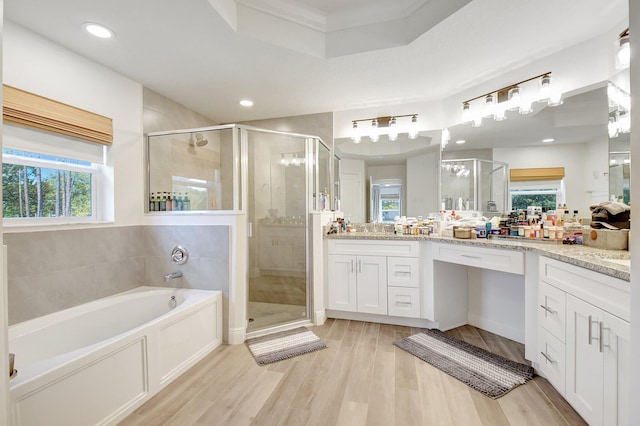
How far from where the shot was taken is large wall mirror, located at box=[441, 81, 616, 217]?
6.68 ft

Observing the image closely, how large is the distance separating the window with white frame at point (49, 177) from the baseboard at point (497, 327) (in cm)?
345

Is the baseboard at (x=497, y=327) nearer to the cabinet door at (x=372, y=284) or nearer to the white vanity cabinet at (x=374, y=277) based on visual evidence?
the white vanity cabinet at (x=374, y=277)

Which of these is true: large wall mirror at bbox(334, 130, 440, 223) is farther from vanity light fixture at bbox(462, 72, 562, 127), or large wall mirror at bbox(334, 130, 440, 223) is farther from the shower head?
the shower head

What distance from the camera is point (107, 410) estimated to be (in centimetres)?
146

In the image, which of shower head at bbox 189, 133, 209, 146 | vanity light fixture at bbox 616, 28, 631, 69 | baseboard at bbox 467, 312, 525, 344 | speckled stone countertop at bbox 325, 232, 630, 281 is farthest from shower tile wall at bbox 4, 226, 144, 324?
vanity light fixture at bbox 616, 28, 631, 69

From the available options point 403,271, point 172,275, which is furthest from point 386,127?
point 172,275

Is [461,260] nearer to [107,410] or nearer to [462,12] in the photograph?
[462,12]

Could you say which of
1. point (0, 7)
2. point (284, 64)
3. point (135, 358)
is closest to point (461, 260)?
point (284, 64)

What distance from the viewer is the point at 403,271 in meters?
2.67

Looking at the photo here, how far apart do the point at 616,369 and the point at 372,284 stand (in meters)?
1.72

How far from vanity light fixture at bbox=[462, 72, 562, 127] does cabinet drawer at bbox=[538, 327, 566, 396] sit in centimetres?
177

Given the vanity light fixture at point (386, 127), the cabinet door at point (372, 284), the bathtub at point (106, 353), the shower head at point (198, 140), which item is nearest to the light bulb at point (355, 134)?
the vanity light fixture at point (386, 127)

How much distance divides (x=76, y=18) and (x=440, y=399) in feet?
10.5

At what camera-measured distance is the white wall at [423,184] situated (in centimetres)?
303
